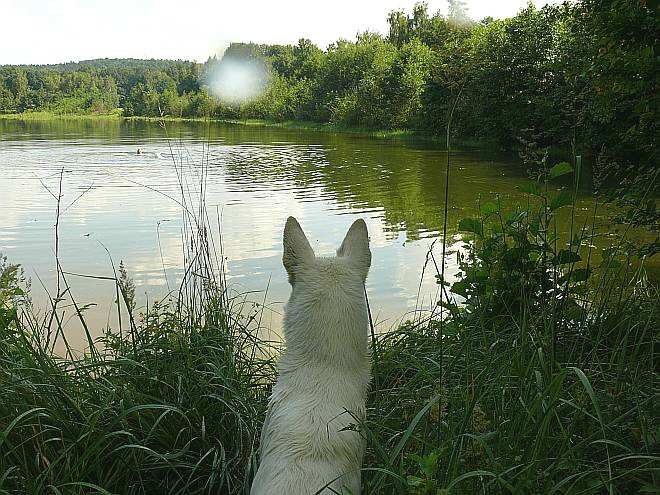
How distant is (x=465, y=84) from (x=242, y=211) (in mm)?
11572

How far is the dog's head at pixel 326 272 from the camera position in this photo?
2.45 meters

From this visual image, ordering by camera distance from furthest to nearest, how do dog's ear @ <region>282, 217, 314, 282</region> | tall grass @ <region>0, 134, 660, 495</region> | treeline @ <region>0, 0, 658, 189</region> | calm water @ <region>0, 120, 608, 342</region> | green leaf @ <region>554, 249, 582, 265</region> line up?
calm water @ <region>0, 120, 608, 342</region>, treeline @ <region>0, 0, 658, 189</region>, green leaf @ <region>554, 249, 582, 265</region>, dog's ear @ <region>282, 217, 314, 282</region>, tall grass @ <region>0, 134, 660, 495</region>

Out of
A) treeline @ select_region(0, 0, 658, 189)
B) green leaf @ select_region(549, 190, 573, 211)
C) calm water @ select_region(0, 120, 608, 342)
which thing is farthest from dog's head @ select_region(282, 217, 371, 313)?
calm water @ select_region(0, 120, 608, 342)

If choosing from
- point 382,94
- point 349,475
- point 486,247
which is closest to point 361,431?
point 349,475

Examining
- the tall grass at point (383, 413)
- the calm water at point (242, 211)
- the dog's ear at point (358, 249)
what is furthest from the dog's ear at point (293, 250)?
the calm water at point (242, 211)

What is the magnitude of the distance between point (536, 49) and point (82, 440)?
32.4 m

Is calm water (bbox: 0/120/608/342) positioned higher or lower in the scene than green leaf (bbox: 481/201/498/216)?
lower

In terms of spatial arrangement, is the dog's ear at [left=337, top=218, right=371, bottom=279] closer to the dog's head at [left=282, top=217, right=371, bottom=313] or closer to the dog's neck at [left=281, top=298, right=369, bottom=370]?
the dog's head at [left=282, top=217, right=371, bottom=313]

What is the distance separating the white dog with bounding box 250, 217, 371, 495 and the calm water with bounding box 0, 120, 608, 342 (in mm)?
1936

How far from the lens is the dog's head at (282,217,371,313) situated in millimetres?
2453

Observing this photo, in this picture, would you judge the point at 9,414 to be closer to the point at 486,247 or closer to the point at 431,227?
the point at 486,247

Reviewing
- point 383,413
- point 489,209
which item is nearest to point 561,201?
point 489,209

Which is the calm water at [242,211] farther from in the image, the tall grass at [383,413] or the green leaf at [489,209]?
the green leaf at [489,209]

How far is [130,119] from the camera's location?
278ft
